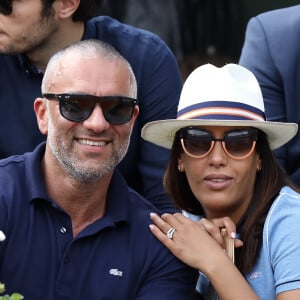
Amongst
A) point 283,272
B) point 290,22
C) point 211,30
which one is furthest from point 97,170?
point 211,30

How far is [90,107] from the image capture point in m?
4.41

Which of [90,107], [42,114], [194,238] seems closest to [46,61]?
[42,114]

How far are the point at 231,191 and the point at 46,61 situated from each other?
123 cm

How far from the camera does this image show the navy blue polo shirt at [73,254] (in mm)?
4363

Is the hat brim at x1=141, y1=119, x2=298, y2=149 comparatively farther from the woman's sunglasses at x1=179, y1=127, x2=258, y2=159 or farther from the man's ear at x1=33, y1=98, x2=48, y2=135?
the man's ear at x1=33, y1=98, x2=48, y2=135

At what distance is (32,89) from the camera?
5270 mm

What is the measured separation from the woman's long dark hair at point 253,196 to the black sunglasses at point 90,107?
284 millimetres

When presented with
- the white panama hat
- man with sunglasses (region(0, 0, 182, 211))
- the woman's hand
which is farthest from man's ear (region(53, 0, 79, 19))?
the woman's hand

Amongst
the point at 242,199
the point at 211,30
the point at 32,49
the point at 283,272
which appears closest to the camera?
the point at 283,272

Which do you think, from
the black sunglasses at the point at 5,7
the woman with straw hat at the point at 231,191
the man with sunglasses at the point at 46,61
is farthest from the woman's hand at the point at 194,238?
the black sunglasses at the point at 5,7

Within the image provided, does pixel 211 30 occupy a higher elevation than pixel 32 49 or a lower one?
lower

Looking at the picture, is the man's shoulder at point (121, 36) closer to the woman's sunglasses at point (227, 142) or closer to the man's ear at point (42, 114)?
the man's ear at point (42, 114)

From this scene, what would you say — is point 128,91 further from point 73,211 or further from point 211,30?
point 211,30

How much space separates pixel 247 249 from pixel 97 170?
63 cm
